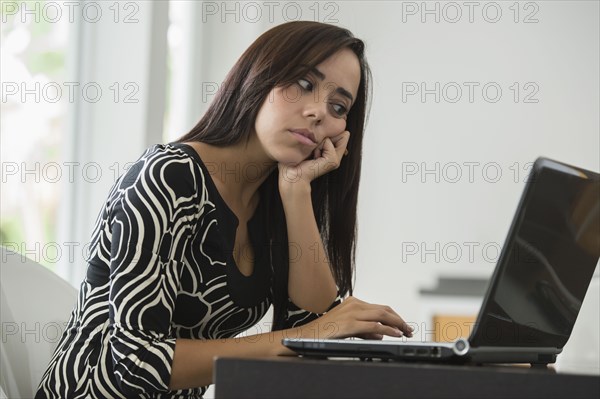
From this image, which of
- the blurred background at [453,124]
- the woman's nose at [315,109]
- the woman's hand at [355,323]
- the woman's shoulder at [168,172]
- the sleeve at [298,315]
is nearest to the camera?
the woman's hand at [355,323]

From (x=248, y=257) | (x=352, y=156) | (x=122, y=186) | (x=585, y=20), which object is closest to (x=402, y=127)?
(x=585, y=20)

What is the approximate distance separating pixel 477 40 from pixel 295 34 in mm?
2619

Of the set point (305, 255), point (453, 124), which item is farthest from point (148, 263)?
point (453, 124)

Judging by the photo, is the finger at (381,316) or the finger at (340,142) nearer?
the finger at (381,316)

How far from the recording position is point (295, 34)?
65.0 inches

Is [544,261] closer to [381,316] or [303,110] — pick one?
[381,316]

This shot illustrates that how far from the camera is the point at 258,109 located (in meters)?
1.64

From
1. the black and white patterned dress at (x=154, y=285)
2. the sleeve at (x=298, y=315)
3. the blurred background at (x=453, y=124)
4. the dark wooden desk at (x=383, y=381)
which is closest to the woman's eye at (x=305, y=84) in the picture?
the black and white patterned dress at (x=154, y=285)

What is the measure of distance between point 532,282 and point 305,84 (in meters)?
0.75

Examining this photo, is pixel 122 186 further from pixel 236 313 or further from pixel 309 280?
pixel 309 280

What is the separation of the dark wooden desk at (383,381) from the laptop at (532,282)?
135 millimetres

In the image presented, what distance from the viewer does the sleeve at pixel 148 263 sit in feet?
4.05

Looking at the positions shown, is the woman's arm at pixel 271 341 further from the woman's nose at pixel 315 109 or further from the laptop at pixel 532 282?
the woman's nose at pixel 315 109

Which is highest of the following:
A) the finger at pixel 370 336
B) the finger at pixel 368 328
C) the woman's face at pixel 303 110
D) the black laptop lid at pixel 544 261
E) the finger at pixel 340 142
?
the woman's face at pixel 303 110
